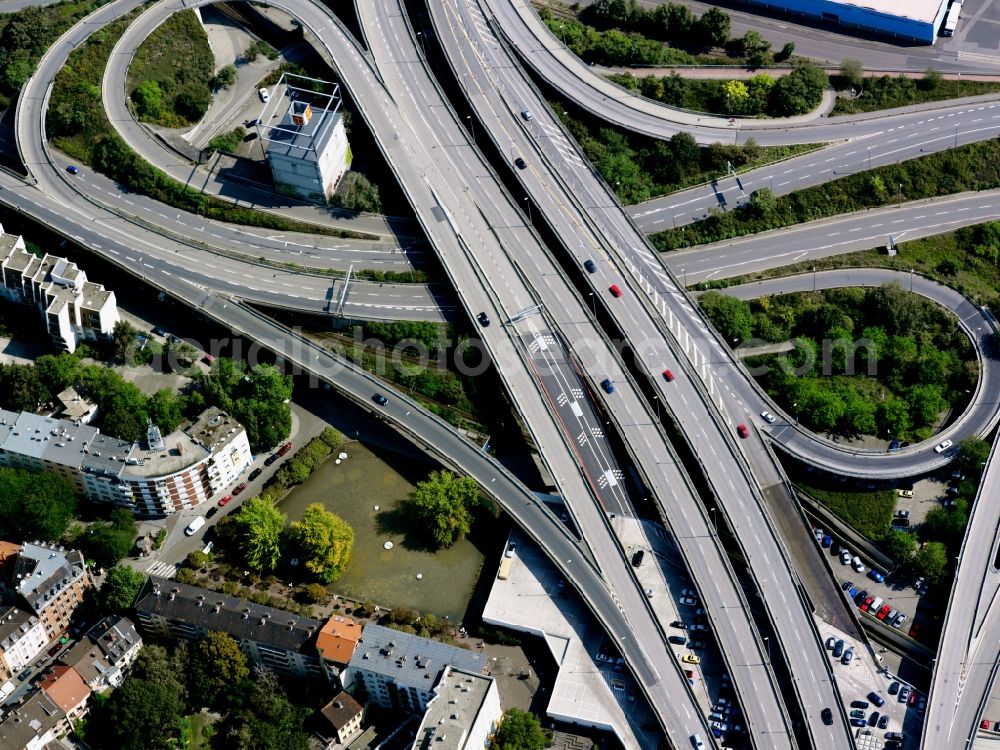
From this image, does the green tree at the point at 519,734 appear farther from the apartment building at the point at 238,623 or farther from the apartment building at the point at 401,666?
the apartment building at the point at 238,623

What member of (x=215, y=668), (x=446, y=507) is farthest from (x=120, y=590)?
(x=446, y=507)

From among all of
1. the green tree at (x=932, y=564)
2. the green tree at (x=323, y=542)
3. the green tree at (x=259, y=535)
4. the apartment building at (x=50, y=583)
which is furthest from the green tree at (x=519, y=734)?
the apartment building at (x=50, y=583)

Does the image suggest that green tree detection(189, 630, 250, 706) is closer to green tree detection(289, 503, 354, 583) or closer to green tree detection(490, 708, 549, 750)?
green tree detection(289, 503, 354, 583)

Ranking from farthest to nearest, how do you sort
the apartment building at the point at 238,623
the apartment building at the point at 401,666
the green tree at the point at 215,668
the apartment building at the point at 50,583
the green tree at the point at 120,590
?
the green tree at the point at 120,590 < the apartment building at the point at 50,583 < the apartment building at the point at 238,623 < the green tree at the point at 215,668 < the apartment building at the point at 401,666

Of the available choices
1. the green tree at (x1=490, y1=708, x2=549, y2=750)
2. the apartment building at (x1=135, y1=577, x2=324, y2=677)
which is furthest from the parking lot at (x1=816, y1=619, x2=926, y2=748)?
the apartment building at (x1=135, y1=577, x2=324, y2=677)

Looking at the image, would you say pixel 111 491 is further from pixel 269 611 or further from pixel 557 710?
pixel 557 710

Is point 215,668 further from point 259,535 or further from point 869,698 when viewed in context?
point 869,698

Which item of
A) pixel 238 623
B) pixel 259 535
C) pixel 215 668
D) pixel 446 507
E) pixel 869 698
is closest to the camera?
pixel 215 668
